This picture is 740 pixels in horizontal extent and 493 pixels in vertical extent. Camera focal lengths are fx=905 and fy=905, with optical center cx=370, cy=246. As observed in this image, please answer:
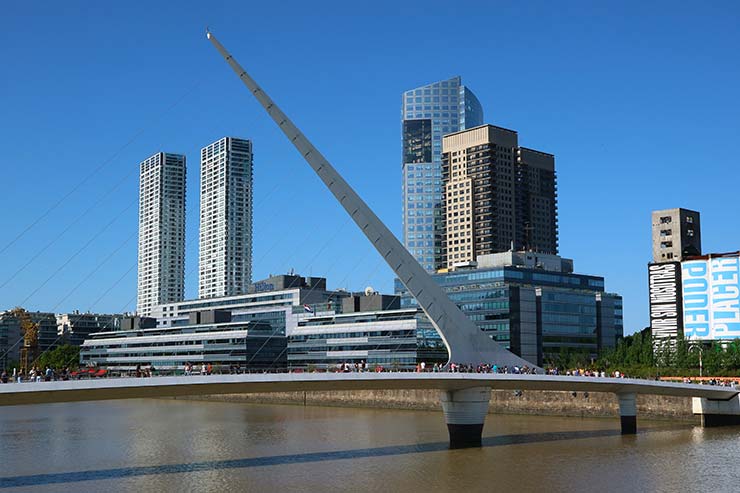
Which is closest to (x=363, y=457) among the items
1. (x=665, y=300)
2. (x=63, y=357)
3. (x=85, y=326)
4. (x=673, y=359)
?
(x=673, y=359)

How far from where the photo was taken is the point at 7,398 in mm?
33219

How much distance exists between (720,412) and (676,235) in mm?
49184

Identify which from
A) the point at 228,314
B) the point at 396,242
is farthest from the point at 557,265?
the point at 396,242

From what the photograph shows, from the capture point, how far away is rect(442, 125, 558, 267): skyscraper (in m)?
183

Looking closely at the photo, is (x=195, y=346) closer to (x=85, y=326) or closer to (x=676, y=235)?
(x=676, y=235)

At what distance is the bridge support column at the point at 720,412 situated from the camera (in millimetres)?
56406

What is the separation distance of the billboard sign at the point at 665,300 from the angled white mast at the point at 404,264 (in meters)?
43.9

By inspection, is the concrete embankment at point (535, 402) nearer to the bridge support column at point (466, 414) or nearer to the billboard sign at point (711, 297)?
the bridge support column at point (466, 414)

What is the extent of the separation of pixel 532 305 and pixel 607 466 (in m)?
64.3

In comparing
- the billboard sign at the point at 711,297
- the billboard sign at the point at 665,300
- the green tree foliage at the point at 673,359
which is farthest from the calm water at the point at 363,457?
the billboard sign at the point at 665,300

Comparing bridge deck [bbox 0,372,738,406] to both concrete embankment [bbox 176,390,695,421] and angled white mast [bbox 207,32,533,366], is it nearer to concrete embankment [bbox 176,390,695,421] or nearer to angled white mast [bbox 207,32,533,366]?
angled white mast [bbox 207,32,533,366]

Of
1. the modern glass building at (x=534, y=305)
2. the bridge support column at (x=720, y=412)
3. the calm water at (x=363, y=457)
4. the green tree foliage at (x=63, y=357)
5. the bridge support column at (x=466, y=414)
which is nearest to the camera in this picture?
the calm water at (x=363, y=457)

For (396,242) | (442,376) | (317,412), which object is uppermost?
(396,242)

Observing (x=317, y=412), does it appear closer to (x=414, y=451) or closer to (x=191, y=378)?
(x=414, y=451)
